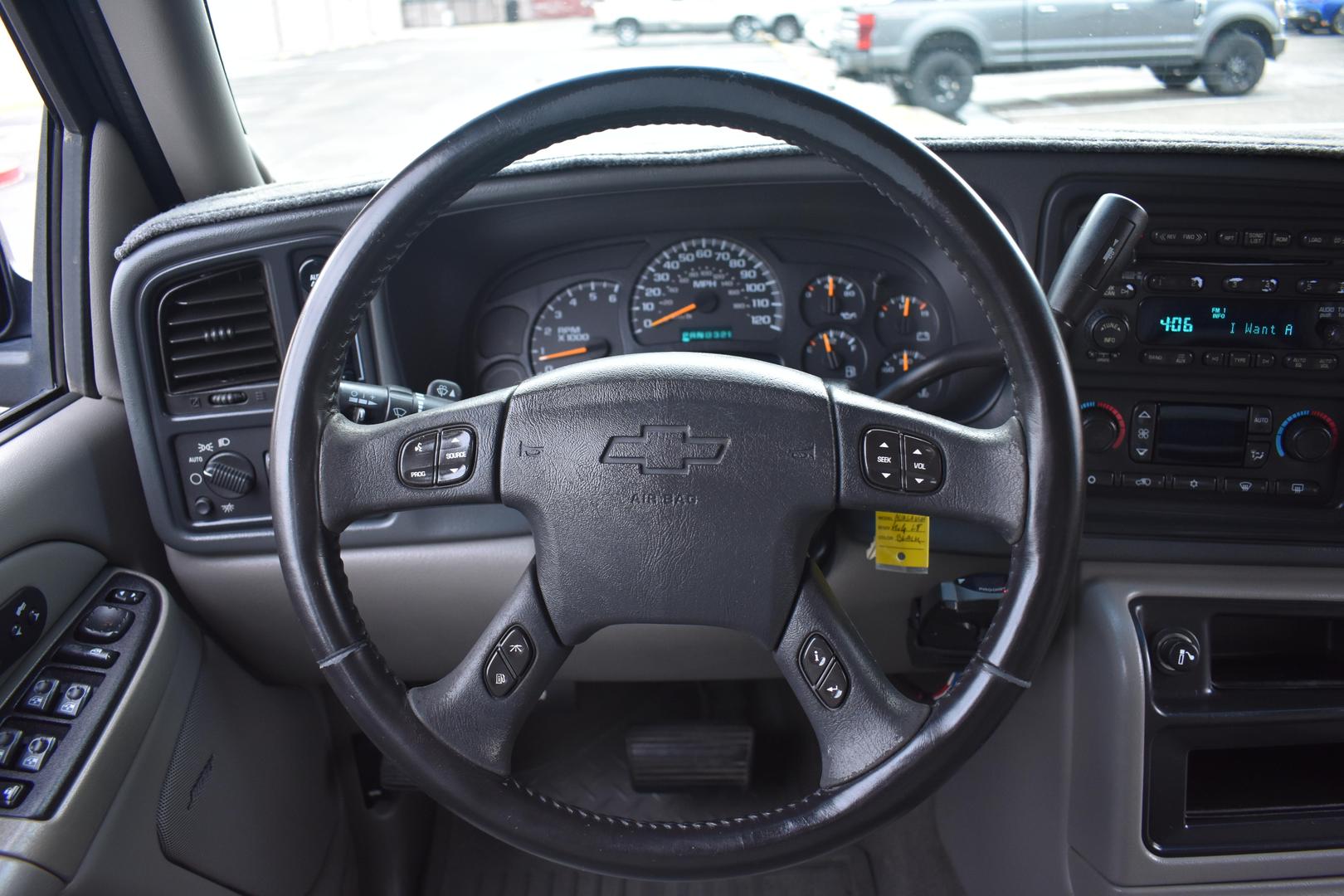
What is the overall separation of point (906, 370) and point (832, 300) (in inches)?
6.2

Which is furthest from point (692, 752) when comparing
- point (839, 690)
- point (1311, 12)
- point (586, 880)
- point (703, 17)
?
point (1311, 12)

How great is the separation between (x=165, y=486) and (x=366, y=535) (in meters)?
0.32

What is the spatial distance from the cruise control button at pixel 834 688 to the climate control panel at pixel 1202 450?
0.69 m

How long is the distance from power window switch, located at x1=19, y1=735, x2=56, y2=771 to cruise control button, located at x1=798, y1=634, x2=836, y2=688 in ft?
3.08

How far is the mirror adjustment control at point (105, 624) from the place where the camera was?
1444 millimetres

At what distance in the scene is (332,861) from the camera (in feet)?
6.11

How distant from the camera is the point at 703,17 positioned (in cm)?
149

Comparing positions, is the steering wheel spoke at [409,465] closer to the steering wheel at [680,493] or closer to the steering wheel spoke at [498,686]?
the steering wheel at [680,493]

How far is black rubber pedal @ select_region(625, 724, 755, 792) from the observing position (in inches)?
77.1

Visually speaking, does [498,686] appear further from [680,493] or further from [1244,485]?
[1244,485]

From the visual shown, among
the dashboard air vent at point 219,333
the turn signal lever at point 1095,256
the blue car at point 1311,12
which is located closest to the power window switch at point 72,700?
the dashboard air vent at point 219,333

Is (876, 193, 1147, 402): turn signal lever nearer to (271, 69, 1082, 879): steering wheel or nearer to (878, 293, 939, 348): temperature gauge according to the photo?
(271, 69, 1082, 879): steering wheel

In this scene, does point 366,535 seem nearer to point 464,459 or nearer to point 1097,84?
point 464,459

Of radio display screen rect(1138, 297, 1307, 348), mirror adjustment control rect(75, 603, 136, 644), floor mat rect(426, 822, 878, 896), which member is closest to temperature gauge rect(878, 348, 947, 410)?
radio display screen rect(1138, 297, 1307, 348)
